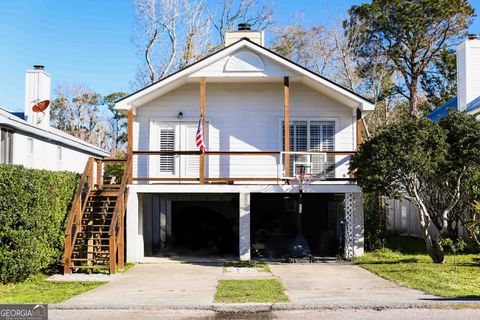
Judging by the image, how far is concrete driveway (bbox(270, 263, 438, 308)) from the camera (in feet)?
29.2

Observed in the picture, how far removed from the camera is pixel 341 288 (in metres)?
10.9

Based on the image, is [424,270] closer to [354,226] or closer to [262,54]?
[354,226]

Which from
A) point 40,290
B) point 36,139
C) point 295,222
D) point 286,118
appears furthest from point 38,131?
point 295,222

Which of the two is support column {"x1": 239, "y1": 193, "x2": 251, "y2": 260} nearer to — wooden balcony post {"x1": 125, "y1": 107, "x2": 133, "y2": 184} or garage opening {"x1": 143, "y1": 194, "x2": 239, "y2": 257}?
garage opening {"x1": 143, "y1": 194, "x2": 239, "y2": 257}

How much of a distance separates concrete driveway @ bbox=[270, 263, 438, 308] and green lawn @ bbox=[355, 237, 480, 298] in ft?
1.22

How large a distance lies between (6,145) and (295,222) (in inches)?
382

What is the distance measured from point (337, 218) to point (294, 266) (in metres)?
4.44

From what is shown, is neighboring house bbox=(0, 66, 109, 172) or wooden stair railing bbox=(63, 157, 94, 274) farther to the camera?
neighboring house bbox=(0, 66, 109, 172)

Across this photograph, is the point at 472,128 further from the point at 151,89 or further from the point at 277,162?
the point at 151,89

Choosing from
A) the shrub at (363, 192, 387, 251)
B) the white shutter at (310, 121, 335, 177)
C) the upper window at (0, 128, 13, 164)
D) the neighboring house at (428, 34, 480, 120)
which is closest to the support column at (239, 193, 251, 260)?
the white shutter at (310, 121, 335, 177)

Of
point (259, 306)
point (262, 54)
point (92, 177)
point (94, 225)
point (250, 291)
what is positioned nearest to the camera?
point (259, 306)

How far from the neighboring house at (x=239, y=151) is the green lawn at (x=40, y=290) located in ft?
12.6

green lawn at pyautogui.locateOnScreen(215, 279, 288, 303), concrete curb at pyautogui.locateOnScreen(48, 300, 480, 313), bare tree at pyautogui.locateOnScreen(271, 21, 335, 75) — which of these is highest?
bare tree at pyautogui.locateOnScreen(271, 21, 335, 75)

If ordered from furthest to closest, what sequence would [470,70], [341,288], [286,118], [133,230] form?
[470,70] → [286,118] → [133,230] → [341,288]
